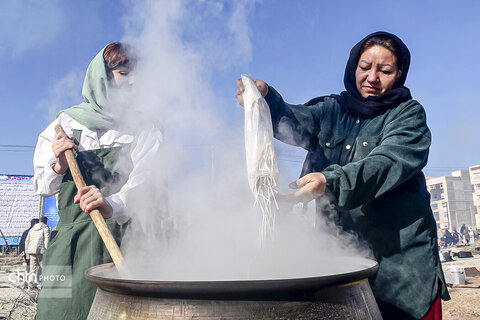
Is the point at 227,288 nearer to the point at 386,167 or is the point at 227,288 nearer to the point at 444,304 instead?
the point at 386,167

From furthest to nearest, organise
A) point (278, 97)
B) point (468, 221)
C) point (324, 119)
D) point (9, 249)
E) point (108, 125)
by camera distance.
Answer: point (468, 221) < point (9, 249) < point (108, 125) < point (324, 119) < point (278, 97)

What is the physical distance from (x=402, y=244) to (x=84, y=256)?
1.88m

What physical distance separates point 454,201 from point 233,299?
64.4 metres

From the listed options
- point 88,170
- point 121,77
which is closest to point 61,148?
point 88,170

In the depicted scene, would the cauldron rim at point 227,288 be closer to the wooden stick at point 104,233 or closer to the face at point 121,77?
the wooden stick at point 104,233

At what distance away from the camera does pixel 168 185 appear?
8.67 feet

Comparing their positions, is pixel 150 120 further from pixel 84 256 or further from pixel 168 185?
pixel 84 256

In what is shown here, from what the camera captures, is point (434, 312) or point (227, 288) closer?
point (227, 288)

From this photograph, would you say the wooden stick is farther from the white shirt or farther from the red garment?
the red garment

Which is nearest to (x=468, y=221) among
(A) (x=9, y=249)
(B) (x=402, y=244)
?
(A) (x=9, y=249)

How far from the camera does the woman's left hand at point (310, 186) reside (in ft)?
5.02

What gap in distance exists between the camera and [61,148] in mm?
2240

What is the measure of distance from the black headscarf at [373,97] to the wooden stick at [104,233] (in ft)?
4.95

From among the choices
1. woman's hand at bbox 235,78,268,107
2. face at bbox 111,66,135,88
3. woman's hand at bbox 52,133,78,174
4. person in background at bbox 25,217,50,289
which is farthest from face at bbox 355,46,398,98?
person in background at bbox 25,217,50,289
